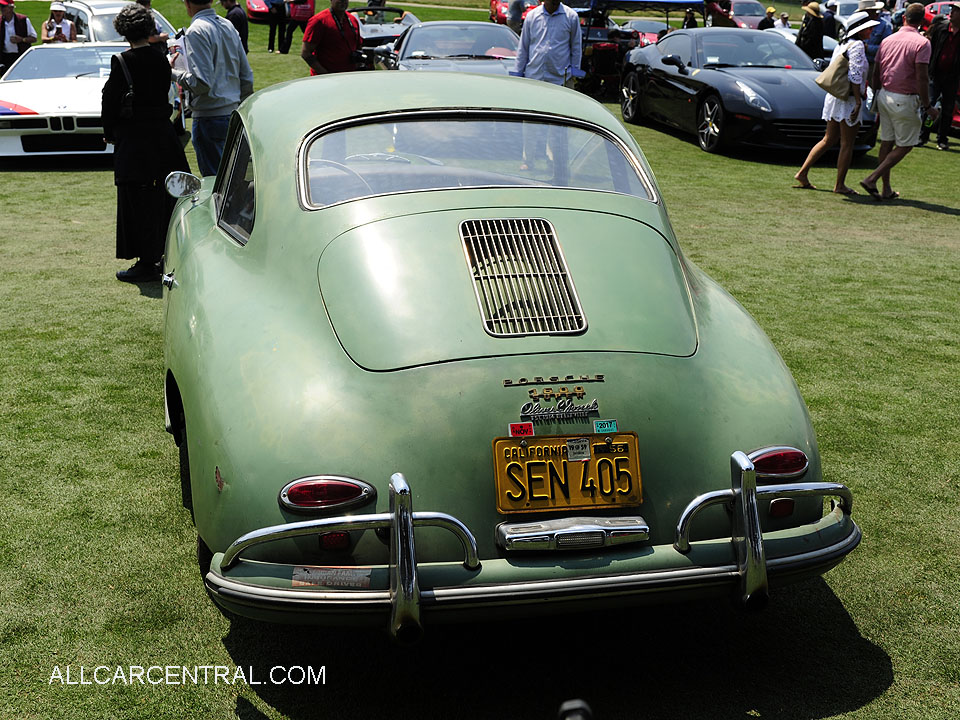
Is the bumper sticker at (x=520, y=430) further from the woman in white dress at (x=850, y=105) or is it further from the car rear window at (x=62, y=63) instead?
the car rear window at (x=62, y=63)

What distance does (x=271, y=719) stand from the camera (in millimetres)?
2820

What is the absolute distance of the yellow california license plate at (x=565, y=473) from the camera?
9.11ft

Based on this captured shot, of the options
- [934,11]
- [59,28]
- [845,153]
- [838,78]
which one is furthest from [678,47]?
[59,28]

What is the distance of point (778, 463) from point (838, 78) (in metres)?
8.23

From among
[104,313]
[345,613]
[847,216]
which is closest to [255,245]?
[345,613]

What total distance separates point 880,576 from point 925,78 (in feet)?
25.4

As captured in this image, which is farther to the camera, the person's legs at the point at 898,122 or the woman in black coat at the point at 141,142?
the person's legs at the point at 898,122

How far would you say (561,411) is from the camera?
9.30 ft

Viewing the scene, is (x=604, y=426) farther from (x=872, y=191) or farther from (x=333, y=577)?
(x=872, y=191)

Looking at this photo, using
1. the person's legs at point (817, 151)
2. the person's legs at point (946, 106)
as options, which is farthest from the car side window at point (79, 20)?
the person's legs at point (946, 106)

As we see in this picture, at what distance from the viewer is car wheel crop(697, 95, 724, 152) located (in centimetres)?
1291

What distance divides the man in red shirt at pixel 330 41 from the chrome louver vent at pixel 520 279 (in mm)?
8130

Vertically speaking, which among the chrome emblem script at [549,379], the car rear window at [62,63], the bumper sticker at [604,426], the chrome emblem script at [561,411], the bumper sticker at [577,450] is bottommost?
the bumper sticker at [577,450]

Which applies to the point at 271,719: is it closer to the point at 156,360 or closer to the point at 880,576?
the point at 880,576
